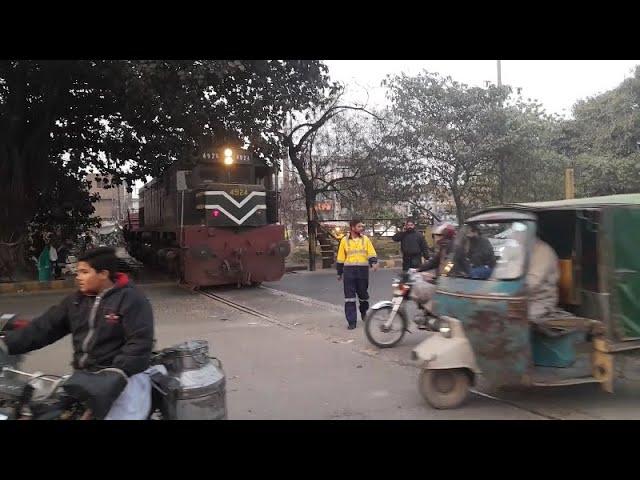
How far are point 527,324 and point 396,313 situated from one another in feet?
9.21

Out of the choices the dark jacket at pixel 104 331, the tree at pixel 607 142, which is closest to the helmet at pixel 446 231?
the dark jacket at pixel 104 331

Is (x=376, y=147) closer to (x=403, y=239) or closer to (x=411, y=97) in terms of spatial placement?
(x=411, y=97)

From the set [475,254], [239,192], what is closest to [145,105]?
[239,192]

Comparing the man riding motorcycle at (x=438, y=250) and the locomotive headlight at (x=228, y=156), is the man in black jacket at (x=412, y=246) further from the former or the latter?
the locomotive headlight at (x=228, y=156)

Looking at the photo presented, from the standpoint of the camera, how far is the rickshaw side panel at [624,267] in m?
4.64

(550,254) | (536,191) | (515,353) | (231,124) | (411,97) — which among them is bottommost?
(515,353)

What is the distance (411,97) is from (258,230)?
901 cm

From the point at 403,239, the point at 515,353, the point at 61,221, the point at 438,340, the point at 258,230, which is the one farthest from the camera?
the point at 61,221

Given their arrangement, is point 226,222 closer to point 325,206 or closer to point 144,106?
point 144,106

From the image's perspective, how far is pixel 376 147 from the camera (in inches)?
767

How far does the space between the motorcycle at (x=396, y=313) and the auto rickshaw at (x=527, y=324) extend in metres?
1.85

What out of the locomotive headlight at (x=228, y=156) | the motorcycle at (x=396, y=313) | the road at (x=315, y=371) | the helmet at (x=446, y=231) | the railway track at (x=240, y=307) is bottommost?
the road at (x=315, y=371)

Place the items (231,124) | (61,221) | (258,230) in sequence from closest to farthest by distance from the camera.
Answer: (258,230), (231,124), (61,221)

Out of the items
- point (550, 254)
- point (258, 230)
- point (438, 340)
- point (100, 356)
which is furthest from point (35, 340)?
point (258, 230)
